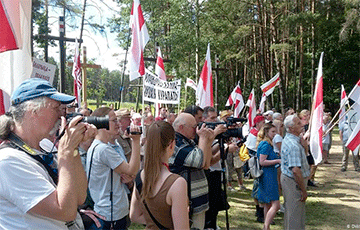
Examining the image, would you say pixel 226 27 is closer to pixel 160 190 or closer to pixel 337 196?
pixel 337 196

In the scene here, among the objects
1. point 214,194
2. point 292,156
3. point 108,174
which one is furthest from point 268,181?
point 108,174

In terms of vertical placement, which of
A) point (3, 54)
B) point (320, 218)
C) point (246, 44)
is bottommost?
point (320, 218)

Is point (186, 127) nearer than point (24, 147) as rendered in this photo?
No

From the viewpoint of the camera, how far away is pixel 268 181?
5848mm

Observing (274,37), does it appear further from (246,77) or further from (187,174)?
(187,174)

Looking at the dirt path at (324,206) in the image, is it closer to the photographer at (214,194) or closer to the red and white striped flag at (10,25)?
the photographer at (214,194)

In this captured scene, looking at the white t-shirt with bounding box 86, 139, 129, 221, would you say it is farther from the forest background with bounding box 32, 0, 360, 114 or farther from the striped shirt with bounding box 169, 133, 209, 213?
the forest background with bounding box 32, 0, 360, 114

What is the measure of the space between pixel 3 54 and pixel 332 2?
2749 cm

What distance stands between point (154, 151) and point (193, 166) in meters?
0.93

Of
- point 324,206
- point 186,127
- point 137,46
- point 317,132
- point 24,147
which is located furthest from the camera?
point 324,206

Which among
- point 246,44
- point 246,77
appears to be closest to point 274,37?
point 246,44

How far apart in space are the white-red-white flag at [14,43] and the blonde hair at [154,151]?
1.35 meters

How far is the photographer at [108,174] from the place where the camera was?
11.3 feet

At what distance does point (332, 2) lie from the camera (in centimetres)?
2647
